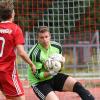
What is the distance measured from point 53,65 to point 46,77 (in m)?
0.21

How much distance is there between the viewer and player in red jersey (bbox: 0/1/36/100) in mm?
6836

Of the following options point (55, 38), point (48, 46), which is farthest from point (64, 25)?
point (48, 46)

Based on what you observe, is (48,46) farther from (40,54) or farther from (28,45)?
(28,45)

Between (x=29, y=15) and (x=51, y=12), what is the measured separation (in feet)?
1.58

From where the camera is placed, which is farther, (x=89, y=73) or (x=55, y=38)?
(x=89, y=73)

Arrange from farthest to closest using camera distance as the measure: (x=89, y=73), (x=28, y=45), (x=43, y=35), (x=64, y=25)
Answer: (x=89, y=73) < (x=28, y=45) < (x=64, y=25) < (x=43, y=35)

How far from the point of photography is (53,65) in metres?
7.56

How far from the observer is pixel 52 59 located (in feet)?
25.1

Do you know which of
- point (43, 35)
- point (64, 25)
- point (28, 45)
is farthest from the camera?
point (28, 45)

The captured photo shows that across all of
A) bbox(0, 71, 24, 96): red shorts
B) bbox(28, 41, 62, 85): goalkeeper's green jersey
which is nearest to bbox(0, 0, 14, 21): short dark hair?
bbox(0, 71, 24, 96): red shorts

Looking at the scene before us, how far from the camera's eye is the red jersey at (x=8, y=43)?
22.4 ft

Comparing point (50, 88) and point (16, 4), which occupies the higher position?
point (16, 4)

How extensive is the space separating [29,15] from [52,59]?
13.2ft

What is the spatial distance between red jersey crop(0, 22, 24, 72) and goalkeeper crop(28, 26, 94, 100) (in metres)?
0.78
